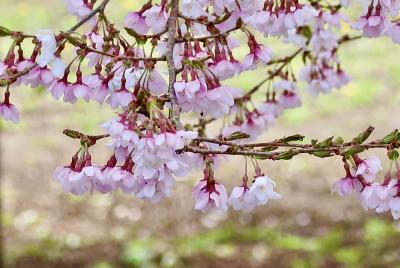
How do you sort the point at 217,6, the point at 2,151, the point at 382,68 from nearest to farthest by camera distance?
the point at 217,6 < the point at 2,151 < the point at 382,68

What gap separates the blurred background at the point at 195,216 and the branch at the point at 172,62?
371 cm

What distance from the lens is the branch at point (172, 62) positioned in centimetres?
168

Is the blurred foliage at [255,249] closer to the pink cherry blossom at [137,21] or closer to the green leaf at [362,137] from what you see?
the pink cherry blossom at [137,21]

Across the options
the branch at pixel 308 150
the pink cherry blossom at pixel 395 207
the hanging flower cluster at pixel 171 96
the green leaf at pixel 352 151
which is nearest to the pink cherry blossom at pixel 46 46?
the hanging flower cluster at pixel 171 96

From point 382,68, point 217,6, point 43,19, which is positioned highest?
point 43,19

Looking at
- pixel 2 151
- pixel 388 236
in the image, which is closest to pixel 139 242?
pixel 388 236

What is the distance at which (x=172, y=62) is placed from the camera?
5.96 feet

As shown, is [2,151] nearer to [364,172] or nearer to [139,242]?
[139,242]

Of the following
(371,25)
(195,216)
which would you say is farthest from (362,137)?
(195,216)

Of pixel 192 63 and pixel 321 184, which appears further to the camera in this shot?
pixel 321 184

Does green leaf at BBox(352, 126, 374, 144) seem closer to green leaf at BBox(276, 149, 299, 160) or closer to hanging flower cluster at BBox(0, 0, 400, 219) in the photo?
hanging flower cluster at BBox(0, 0, 400, 219)

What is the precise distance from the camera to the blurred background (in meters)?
5.86

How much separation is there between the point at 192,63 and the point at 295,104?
4.75 feet

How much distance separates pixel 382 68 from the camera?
953cm
